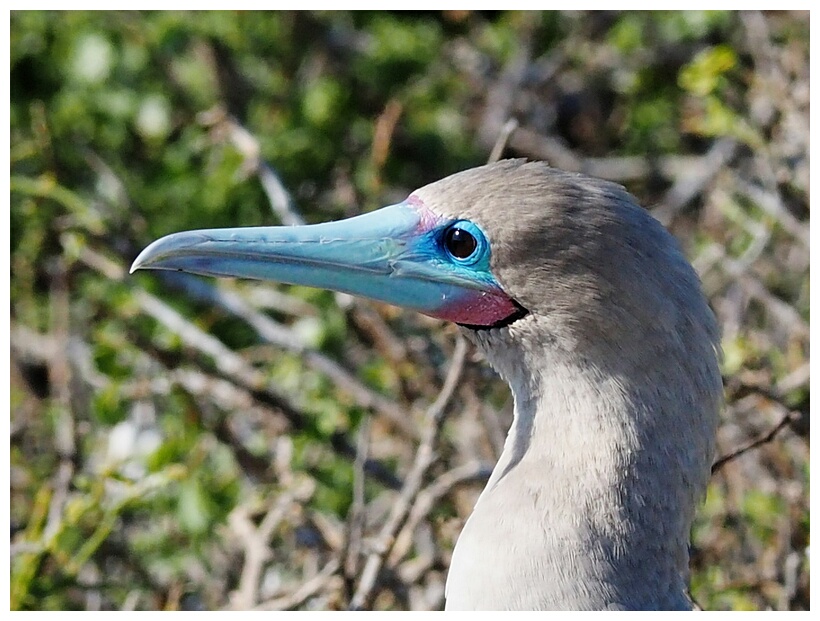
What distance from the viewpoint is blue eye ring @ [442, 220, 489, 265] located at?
282 centimetres

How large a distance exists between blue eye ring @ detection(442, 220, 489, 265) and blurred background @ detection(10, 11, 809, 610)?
58 cm

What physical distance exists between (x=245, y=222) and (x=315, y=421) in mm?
1096

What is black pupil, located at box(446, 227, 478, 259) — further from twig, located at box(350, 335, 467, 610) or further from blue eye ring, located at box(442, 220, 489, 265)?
twig, located at box(350, 335, 467, 610)

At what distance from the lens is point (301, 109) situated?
5.63m

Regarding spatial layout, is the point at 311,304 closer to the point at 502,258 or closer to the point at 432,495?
the point at 432,495

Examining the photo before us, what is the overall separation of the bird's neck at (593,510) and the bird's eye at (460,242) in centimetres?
33

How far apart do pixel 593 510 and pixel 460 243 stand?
0.68m

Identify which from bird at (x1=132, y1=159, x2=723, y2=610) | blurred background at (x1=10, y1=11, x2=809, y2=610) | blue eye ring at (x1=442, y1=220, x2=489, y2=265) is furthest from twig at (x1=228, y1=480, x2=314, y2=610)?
blue eye ring at (x1=442, y1=220, x2=489, y2=265)

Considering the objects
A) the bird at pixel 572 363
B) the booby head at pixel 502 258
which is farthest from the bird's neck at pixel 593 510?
the booby head at pixel 502 258

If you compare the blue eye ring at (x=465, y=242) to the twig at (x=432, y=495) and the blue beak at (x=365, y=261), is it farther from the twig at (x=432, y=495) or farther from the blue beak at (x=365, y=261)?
the twig at (x=432, y=495)

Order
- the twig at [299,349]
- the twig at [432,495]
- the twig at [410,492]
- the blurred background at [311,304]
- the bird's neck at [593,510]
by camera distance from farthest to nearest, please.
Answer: the twig at [299,349] → the blurred background at [311,304] → the twig at [432,495] → the twig at [410,492] → the bird's neck at [593,510]

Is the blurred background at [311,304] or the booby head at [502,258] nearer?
the booby head at [502,258]

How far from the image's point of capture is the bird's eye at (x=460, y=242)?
284cm
